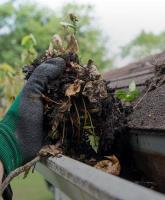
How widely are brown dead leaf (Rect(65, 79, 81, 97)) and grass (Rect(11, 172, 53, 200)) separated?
18.8 ft

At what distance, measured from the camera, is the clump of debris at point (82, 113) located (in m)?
1.62

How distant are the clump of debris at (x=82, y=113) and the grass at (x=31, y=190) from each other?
18.5ft

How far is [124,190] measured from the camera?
3.02 ft

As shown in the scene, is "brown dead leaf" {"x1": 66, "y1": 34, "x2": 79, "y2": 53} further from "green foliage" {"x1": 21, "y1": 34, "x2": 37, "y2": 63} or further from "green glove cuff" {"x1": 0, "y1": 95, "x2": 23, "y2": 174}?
"green foliage" {"x1": 21, "y1": 34, "x2": 37, "y2": 63}

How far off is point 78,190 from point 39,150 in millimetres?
477

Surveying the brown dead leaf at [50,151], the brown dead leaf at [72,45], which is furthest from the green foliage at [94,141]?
the brown dead leaf at [72,45]

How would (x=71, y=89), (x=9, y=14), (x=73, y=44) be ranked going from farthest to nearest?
(x=9, y=14), (x=73, y=44), (x=71, y=89)

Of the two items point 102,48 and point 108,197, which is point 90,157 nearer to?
point 108,197

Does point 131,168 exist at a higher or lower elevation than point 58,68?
lower

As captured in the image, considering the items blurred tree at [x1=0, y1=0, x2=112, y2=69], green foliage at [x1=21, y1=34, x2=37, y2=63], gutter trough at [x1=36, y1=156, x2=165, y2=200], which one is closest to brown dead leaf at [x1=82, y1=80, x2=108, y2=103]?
gutter trough at [x1=36, y1=156, x2=165, y2=200]

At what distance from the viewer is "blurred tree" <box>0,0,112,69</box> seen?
26906 millimetres

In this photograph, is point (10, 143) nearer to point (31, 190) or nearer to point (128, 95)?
point (128, 95)

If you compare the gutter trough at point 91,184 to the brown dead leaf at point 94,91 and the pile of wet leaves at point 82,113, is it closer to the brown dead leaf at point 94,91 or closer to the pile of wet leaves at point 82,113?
the pile of wet leaves at point 82,113

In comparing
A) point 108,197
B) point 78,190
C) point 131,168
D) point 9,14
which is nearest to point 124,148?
point 131,168
